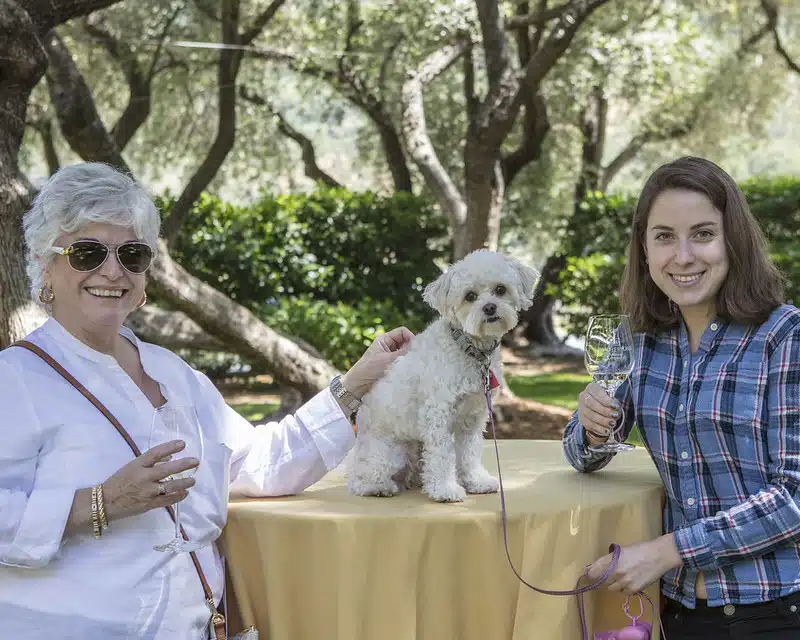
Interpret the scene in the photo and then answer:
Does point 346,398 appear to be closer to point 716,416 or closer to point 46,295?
point 46,295

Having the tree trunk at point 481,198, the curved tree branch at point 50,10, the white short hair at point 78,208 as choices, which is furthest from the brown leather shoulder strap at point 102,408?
the tree trunk at point 481,198

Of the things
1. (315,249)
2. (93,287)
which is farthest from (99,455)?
(315,249)

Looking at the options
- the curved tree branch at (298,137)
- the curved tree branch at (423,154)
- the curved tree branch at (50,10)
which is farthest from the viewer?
the curved tree branch at (298,137)

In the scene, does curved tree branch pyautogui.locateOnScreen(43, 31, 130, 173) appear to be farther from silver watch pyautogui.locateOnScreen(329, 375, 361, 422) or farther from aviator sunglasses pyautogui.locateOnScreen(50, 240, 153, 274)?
aviator sunglasses pyautogui.locateOnScreen(50, 240, 153, 274)

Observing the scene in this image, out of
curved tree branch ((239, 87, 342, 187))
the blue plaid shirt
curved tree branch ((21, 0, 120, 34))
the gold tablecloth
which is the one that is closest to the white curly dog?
the gold tablecloth

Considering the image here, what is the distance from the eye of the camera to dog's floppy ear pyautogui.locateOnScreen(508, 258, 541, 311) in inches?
126

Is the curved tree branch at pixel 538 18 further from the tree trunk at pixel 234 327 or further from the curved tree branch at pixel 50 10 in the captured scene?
the curved tree branch at pixel 50 10

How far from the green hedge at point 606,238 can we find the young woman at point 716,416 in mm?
9561

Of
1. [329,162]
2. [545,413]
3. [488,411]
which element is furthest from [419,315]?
[329,162]

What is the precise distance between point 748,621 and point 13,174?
4251mm

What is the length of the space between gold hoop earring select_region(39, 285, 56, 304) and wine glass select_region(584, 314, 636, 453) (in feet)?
5.49

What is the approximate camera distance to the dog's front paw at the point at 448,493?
2.86 m

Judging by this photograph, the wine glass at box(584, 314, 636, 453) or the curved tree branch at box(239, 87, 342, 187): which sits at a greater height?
the curved tree branch at box(239, 87, 342, 187)

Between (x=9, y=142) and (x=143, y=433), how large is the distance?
10.0 feet
